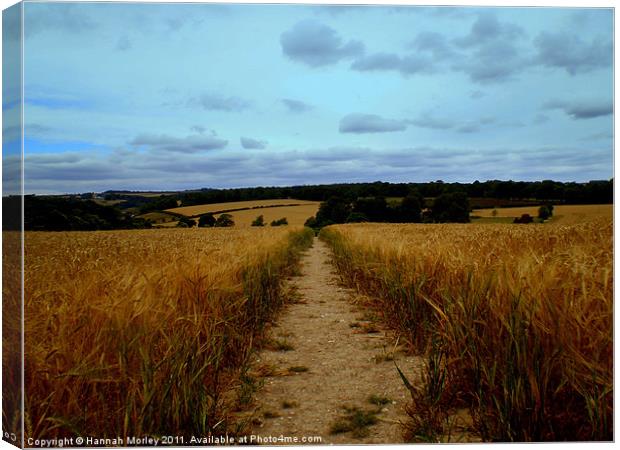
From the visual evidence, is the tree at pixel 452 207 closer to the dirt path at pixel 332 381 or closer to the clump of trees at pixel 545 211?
the clump of trees at pixel 545 211

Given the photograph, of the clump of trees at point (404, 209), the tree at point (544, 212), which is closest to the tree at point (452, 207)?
the clump of trees at point (404, 209)

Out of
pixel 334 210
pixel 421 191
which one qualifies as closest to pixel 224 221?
pixel 334 210

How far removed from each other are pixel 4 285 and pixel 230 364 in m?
1.49

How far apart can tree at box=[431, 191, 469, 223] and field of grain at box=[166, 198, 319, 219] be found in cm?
97

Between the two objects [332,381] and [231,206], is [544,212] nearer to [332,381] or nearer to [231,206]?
[332,381]

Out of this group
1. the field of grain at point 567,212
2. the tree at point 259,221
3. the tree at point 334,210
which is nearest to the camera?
the field of grain at point 567,212

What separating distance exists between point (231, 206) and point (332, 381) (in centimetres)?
145

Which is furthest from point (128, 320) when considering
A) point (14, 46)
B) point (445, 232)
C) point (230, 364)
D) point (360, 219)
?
point (445, 232)

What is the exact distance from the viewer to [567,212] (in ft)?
10.5

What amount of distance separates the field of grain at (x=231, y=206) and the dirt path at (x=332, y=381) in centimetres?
111

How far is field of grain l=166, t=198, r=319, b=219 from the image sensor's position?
11.8 ft

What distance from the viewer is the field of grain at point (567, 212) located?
2.81 m

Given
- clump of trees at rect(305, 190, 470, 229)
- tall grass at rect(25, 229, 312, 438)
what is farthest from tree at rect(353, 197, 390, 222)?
tall grass at rect(25, 229, 312, 438)

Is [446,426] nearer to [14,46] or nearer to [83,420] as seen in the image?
[83,420]
